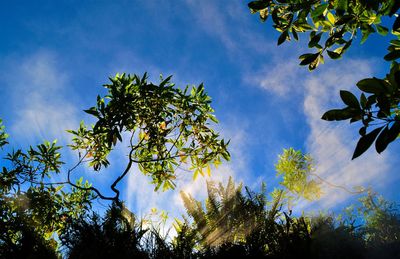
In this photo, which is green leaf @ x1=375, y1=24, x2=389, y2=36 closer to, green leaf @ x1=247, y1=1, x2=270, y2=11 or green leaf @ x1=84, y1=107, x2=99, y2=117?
green leaf @ x1=247, y1=1, x2=270, y2=11

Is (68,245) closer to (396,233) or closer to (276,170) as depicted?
(396,233)

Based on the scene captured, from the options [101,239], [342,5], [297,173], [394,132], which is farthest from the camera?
[297,173]

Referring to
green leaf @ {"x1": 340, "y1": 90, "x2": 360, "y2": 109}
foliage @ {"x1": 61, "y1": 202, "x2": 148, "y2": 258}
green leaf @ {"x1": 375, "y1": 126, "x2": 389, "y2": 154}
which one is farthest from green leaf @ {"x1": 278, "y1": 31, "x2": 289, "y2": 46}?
foliage @ {"x1": 61, "y1": 202, "x2": 148, "y2": 258}

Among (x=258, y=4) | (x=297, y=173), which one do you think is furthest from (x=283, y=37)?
(x=297, y=173)

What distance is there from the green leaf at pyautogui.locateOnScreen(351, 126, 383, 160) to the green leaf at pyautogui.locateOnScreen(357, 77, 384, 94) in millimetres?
185

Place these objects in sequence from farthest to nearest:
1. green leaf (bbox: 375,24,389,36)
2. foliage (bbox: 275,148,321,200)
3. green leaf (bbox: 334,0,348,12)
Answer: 1. foliage (bbox: 275,148,321,200)
2. green leaf (bbox: 375,24,389,36)
3. green leaf (bbox: 334,0,348,12)

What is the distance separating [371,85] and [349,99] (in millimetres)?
105

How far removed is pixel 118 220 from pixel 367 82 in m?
2.45

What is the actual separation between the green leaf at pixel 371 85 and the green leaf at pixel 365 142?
185 mm

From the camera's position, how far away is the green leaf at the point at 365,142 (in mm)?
1141

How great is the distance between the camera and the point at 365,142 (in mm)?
1146

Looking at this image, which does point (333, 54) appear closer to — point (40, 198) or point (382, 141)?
point (382, 141)

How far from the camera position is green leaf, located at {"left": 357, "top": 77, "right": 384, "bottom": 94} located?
45.5 inches

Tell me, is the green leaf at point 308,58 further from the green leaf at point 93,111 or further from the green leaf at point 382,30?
the green leaf at point 93,111
